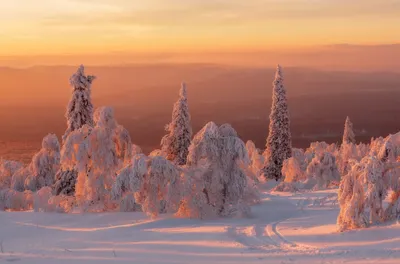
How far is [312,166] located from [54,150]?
80.0ft

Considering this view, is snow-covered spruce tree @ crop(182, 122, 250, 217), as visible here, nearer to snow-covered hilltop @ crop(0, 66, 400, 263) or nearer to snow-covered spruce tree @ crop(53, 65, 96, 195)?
snow-covered hilltop @ crop(0, 66, 400, 263)

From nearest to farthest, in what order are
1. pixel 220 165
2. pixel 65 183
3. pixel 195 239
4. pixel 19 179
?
pixel 195 239 → pixel 220 165 → pixel 65 183 → pixel 19 179

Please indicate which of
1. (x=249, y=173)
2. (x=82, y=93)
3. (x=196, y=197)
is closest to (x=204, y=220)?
(x=196, y=197)

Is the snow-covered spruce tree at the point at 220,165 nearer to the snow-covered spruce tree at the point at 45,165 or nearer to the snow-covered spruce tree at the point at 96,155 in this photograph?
the snow-covered spruce tree at the point at 96,155

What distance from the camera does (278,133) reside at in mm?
58344

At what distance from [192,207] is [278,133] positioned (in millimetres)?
36390

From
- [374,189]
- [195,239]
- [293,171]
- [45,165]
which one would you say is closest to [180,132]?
[45,165]

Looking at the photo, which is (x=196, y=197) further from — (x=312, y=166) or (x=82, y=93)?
(x=312, y=166)

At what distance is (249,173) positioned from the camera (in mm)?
30141

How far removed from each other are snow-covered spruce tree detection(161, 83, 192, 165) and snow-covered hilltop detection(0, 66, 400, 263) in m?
12.8

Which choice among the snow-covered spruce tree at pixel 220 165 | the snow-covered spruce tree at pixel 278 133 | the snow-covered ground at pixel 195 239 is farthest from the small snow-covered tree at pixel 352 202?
the snow-covered spruce tree at pixel 278 133

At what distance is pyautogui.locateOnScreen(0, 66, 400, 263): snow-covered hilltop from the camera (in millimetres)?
16203

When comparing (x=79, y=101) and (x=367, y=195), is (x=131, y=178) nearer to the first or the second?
(x=367, y=195)

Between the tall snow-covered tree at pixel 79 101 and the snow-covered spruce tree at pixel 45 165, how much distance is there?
8894 mm
